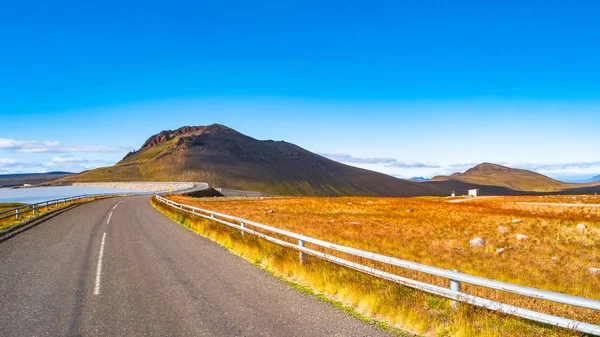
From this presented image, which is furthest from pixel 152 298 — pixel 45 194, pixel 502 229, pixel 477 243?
pixel 45 194

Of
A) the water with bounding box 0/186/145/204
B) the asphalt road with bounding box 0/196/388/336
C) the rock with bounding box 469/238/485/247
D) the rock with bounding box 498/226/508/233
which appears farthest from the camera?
the water with bounding box 0/186/145/204

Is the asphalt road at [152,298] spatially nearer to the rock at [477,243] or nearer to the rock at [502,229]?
the rock at [477,243]

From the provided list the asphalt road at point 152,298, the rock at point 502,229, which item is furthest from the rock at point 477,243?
the asphalt road at point 152,298

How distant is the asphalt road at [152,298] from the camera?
635 centimetres

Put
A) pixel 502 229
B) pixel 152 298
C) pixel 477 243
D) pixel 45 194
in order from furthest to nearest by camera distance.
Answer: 1. pixel 45 194
2. pixel 502 229
3. pixel 477 243
4. pixel 152 298

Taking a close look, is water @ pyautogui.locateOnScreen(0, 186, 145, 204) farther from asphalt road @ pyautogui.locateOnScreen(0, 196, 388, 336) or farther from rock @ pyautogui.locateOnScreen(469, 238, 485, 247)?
rock @ pyautogui.locateOnScreen(469, 238, 485, 247)

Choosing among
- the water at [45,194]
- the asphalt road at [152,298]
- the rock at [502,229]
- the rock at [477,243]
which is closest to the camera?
the asphalt road at [152,298]

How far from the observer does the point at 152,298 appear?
8.02 m

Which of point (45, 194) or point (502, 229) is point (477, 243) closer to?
point (502, 229)

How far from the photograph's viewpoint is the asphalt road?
6.35 m

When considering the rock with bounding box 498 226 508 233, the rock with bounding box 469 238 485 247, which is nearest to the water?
the rock with bounding box 498 226 508 233

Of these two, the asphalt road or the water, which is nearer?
the asphalt road

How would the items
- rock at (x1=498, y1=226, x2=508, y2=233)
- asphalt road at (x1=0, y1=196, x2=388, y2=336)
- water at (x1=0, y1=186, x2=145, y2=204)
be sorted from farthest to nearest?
water at (x1=0, y1=186, x2=145, y2=204) → rock at (x1=498, y1=226, x2=508, y2=233) → asphalt road at (x1=0, y1=196, x2=388, y2=336)

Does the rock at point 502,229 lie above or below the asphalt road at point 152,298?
below
